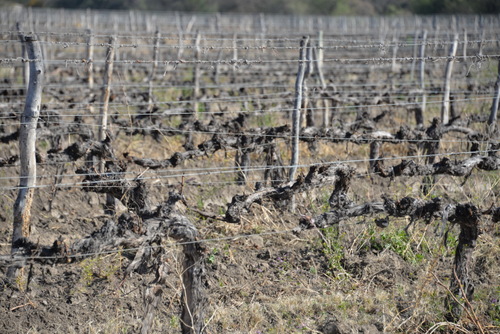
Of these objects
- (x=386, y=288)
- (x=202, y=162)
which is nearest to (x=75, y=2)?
(x=202, y=162)

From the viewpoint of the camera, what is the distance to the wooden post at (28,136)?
4707mm

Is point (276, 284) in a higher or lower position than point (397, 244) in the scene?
lower

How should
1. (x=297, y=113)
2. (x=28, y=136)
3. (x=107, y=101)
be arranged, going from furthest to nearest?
(x=107, y=101) → (x=297, y=113) → (x=28, y=136)

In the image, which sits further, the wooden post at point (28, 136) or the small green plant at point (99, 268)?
the small green plant at point (99, 268)

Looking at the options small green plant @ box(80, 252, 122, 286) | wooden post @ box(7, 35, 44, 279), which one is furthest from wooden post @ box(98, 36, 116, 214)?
wooden post @ box(7, 35, 44, 279)

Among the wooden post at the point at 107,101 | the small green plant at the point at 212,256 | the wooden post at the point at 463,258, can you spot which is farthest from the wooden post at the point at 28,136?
the wooden post at the point at 463,258

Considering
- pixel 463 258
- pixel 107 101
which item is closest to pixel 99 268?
pixel 107 101

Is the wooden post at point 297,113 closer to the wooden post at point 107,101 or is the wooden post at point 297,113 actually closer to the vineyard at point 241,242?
the vineyard at point 241,242

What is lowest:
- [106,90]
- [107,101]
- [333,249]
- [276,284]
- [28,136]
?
[276,284]

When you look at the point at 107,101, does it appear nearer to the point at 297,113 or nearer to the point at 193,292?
the point at 297,113

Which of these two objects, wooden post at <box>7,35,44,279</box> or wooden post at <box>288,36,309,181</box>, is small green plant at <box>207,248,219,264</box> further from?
wooden post at <box>7,35,44,279</box>

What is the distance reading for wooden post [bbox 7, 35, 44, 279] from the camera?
471cm

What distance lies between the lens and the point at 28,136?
15.6ft

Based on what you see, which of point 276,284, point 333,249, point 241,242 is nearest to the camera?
point 276,284
